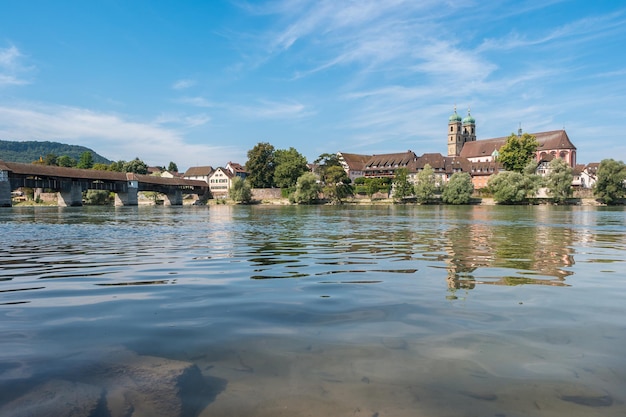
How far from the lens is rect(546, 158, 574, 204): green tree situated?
329 feet

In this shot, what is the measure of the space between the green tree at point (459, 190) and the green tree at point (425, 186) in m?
3.65

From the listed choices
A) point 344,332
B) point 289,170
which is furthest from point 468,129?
point 344,332

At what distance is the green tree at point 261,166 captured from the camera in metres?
140

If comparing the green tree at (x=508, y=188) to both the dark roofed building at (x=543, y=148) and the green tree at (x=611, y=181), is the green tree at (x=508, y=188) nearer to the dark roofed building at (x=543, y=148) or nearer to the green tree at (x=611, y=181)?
the green tree at (x=611, y=181)

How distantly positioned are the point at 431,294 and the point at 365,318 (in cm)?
230

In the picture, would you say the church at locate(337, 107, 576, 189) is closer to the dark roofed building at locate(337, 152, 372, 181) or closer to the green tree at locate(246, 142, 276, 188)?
the dark roofed building at locate(337, 152, 372, 181)

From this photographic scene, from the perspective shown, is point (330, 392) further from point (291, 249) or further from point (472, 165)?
point (472, 165)

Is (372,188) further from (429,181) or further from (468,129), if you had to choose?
(468,129)

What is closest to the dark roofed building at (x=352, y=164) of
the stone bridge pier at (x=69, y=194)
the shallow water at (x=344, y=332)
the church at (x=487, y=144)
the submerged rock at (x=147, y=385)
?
the church at (x=487, y=144)

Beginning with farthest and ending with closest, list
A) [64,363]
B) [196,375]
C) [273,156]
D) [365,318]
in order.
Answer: [273,156] < [365,318] < [64,363] < [196,375]

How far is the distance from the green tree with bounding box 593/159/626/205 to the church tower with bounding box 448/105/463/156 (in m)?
92.5

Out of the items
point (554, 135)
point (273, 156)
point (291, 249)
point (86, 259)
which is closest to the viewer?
point (86, 259)

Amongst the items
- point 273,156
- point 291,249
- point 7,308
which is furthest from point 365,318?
point 273,156

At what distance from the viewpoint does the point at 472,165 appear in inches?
5743
